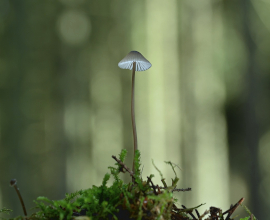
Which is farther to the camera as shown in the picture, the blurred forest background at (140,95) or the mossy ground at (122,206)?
the blurred forest background at (140,95)

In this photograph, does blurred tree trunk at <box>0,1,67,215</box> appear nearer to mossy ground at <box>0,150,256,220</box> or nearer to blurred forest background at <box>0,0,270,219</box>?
blurred forest background at <box>0,0,270,219</box>

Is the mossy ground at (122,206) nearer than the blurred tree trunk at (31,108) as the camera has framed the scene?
Yes

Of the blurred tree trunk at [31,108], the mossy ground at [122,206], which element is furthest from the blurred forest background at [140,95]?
the mossy ground at [122,206]

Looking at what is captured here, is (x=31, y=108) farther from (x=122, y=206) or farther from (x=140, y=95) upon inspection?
(x=122, y=206)

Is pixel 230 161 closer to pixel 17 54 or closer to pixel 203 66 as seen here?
pixel 203 66

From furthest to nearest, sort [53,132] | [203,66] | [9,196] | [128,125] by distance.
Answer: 1. [203,66]
2. [128,125]
3. [53,132]
4. [9,196]

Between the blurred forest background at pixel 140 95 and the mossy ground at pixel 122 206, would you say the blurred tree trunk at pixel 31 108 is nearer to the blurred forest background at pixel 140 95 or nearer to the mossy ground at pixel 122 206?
the blurred forest background at pixel 140 95

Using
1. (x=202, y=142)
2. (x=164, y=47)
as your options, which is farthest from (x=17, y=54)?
(x=202, y=142)

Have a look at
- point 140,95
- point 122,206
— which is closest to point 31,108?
point 140,95
